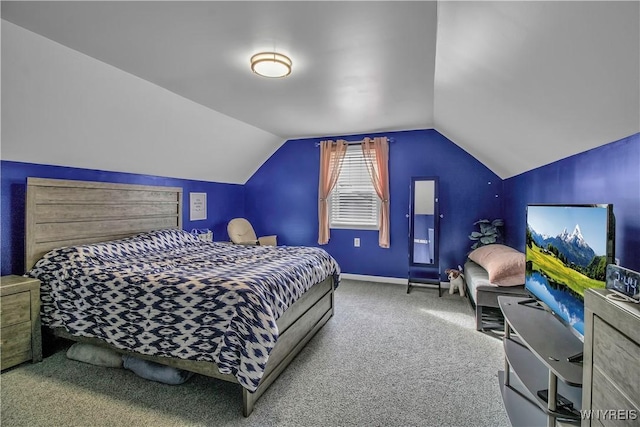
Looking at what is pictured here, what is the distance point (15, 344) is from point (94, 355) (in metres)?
0.55

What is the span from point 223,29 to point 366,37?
2.98ft

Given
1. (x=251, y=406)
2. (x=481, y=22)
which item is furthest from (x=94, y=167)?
(x=481, y=22)

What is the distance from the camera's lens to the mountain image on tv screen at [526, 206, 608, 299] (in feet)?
4.18

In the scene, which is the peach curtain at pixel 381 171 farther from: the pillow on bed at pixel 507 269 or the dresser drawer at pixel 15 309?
the dresser drawer at pixel 15 309

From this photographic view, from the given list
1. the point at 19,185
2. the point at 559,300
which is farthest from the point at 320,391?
the point at 19,185

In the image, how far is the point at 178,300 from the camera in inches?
76.5

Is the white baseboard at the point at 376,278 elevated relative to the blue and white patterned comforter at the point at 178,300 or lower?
lower

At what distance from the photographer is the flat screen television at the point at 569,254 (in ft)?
4.12

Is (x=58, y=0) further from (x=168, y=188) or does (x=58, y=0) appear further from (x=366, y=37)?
(x=168, y=188)

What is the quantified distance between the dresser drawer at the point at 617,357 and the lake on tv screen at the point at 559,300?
42cm

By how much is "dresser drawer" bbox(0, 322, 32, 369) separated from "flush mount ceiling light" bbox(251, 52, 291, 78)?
2.64 meters

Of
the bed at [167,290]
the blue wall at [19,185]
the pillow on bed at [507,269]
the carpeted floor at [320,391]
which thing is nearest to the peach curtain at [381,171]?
the bed at [167,290]

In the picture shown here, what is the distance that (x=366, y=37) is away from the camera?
1.93m

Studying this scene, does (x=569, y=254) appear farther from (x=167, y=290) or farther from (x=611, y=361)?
(x=167, y=290)
